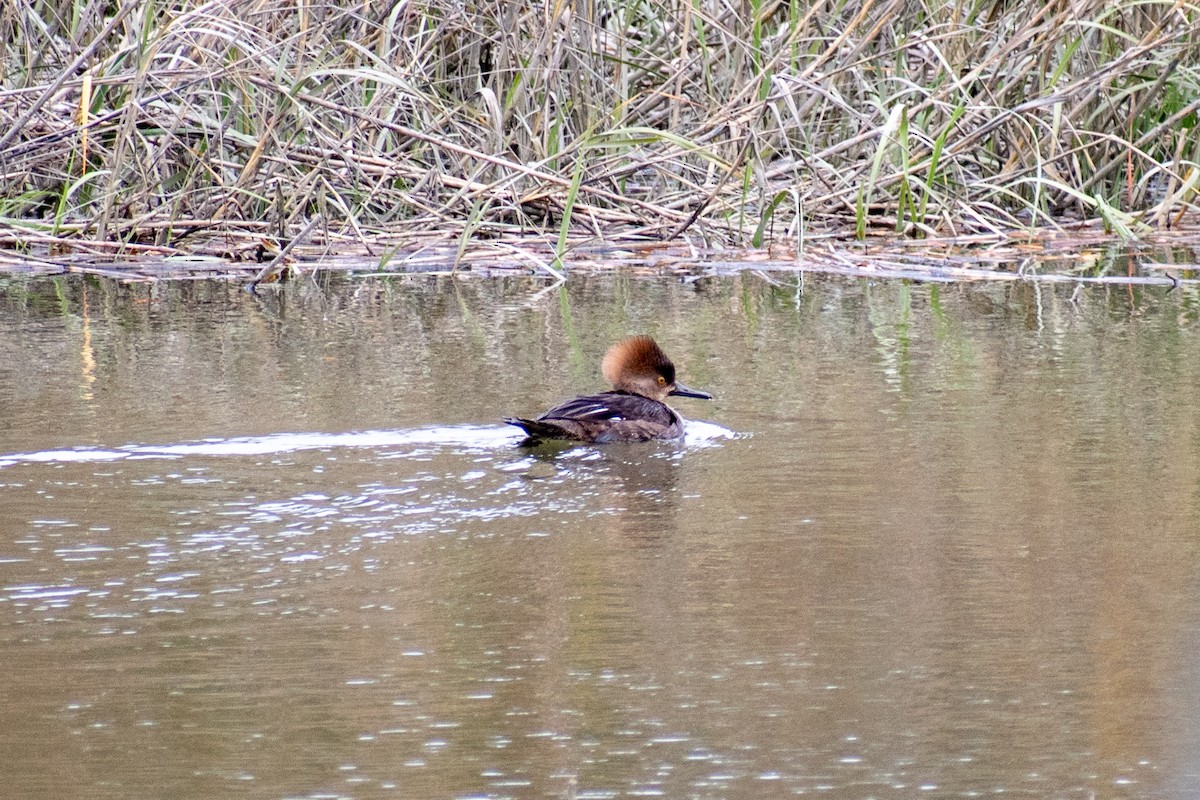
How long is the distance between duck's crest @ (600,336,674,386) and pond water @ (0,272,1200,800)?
0.20m

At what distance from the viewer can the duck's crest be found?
21.5 feet

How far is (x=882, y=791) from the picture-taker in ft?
9.84

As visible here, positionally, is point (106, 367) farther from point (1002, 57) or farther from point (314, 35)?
point (1002, 57)

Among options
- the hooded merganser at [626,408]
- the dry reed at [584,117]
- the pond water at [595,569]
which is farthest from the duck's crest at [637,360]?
the dry reed at [584,117]

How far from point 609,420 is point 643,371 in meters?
0.54

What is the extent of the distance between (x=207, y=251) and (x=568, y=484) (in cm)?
496

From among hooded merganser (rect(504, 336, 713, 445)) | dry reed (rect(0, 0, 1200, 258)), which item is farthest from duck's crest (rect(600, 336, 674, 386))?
dry reed (rect(0, 0, 1200, 258))

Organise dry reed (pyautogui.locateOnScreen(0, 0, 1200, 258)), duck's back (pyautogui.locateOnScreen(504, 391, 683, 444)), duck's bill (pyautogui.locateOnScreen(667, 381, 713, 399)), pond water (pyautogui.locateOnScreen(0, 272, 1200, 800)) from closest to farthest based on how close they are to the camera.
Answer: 1. pond water (pyautogui.locateOnScreen(0, 272, 1200, 800))
2. duck's back (pyautogui.locateOnScreen(504, 391, 683, 444))
3. duck's bill (pyautogui.locateOnScreen(667, 381, 713, 399))
4. dry reed (pyautogui.locateOnScreen(0, 0, 1200, 258))

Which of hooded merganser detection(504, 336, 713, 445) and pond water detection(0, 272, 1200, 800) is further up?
hooded merganser detection(504, 336, 713, 445)

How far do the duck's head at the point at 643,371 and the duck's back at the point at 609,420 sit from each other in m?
0.22

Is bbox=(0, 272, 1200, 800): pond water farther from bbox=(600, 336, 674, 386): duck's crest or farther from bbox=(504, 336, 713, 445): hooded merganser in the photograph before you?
bbox=(600, 336, 674, 386): duck's crest

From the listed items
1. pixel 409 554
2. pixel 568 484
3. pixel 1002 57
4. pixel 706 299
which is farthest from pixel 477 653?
pixel 1002 57

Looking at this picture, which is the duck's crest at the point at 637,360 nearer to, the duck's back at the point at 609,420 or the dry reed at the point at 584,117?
the duck's back at the point at 609,420

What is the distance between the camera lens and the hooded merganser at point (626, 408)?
5.86 meters
